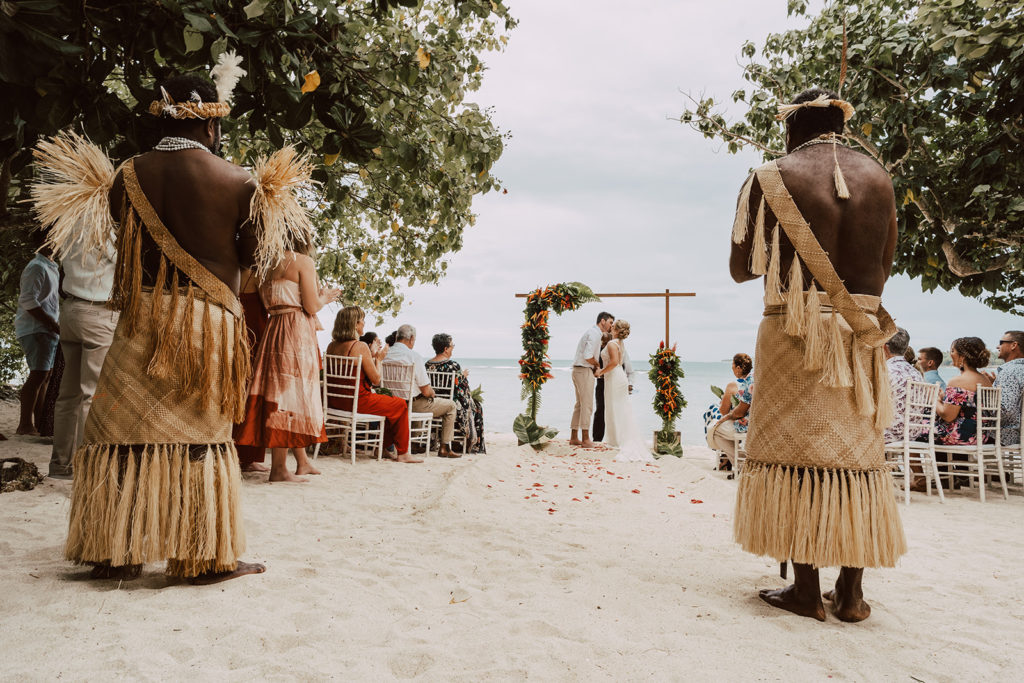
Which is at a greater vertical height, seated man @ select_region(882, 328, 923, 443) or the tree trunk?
the tree trunk

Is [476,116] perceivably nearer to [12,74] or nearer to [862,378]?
[12,74]

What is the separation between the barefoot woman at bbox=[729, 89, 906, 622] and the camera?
2.55m

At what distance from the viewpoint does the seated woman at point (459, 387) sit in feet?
28.1

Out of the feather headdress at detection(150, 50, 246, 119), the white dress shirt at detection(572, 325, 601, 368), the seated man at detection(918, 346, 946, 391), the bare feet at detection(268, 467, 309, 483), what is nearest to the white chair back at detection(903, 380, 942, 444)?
the seated man at detection(918, 346, 946, 391)

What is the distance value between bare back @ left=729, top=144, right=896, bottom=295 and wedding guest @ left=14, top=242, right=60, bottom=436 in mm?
5621

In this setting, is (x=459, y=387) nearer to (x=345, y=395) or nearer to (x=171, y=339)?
(x=345, y=395)

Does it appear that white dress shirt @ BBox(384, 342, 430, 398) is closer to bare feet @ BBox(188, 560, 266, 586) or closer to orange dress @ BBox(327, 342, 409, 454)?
orange dress @ BBox(327, 342, 409, 454)

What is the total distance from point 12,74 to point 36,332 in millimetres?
5204

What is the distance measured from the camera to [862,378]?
8.51 ft

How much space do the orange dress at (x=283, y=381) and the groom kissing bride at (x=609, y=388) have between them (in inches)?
186

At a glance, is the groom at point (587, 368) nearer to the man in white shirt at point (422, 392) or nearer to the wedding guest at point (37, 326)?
the man in white shirt at point (422, 392)

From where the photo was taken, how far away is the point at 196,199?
2.55 meters

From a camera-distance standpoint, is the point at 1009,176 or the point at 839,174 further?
the point at 1009,176

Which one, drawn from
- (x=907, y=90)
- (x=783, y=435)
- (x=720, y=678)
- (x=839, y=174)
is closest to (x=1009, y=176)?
(x=907, y=90)
